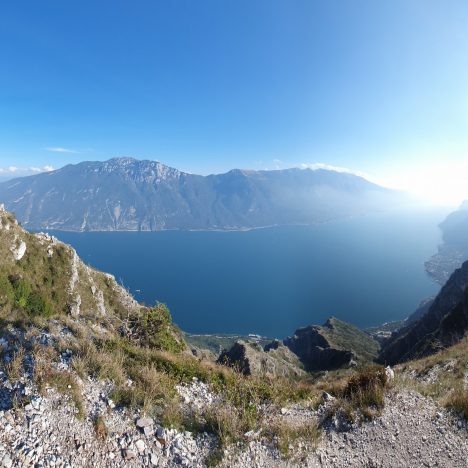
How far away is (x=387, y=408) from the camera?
929 centimetres

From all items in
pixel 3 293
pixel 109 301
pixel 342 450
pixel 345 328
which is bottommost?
pixel 345 328

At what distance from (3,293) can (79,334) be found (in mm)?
36786

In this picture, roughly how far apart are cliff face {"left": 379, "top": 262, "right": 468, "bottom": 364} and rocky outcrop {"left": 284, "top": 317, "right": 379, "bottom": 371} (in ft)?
40.9

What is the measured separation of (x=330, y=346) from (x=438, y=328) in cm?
5858

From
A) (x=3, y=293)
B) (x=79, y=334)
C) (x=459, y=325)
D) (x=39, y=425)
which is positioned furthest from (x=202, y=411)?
(x=459, y=325)

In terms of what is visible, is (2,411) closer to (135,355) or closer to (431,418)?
(135,355)

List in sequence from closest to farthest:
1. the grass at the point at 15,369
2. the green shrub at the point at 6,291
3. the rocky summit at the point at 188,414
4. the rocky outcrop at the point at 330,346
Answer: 1. the rocky summit at the point at 188,414
2. the grass at the point at 15,369
3. the green shrub at the point at 6,291
4. the rocky outcrop at the point at 330,346

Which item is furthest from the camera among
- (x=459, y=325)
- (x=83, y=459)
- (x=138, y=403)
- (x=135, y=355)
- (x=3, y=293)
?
(x=459, y=325)

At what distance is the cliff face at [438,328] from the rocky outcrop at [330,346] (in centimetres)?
1246

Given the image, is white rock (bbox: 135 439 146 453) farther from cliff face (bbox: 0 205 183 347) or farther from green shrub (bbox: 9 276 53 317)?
green shrub (bbox: 9 276 53 317)

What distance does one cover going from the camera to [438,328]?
59.0m

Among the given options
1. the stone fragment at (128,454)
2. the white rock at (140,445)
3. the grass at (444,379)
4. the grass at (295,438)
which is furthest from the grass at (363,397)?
the stone fragment at (128,454)

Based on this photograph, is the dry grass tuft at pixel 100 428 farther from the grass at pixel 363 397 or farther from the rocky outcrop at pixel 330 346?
the rocky outcrop at pixel 330 346

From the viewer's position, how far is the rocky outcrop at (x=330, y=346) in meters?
98.3
